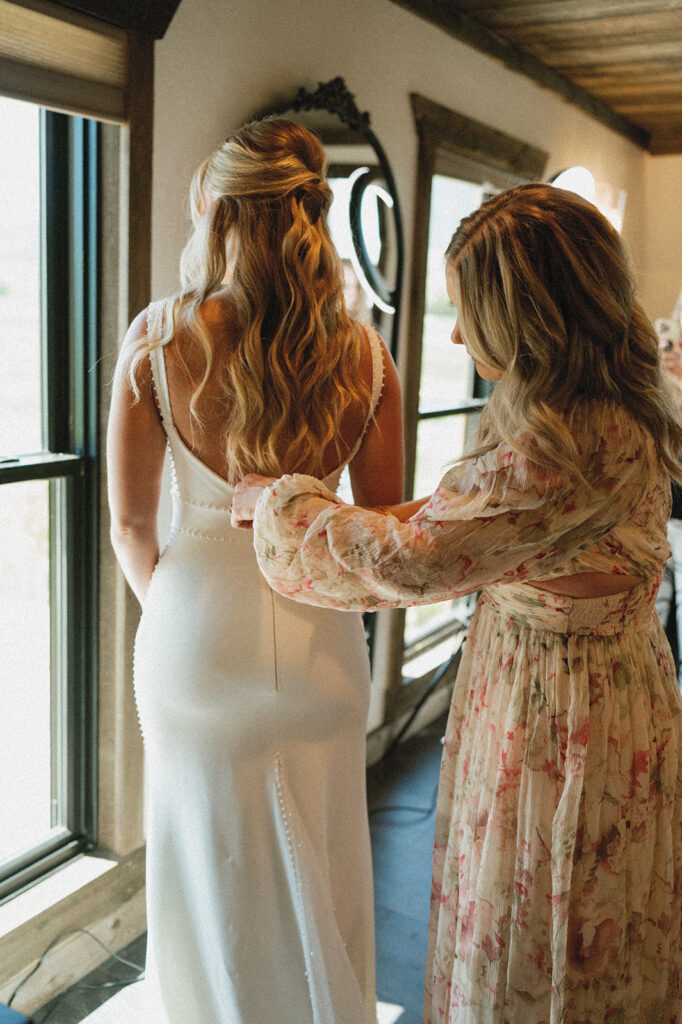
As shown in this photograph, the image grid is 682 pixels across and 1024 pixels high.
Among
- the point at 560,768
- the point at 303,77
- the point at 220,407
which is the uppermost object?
the point at 303,77

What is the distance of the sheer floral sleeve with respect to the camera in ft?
3.67

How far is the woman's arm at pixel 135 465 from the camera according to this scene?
1.45 metres

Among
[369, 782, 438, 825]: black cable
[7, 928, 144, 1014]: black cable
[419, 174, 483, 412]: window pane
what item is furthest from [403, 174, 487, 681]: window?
[7, 928, 144, 1014]: black cable

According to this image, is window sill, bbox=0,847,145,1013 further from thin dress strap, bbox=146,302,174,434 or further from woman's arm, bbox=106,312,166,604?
thin dress strap, bbox=146,302,174,434

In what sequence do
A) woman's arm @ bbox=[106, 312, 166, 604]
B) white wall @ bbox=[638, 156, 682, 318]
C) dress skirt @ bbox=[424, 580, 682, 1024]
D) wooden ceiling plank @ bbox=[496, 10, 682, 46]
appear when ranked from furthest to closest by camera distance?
white wall @ bbox=[638, 156, 682, 318], wooden ceiling plank @ bbox=[496, 10, 682, 46], woman's arm @ bbox=[106, 312, 166, 604], dress skirt @ bbox=[424, 580, 682, 1024]

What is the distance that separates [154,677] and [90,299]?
884mm

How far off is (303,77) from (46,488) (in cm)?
131

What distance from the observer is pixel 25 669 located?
6.88 feet

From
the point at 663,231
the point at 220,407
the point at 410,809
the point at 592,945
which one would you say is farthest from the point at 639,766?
the point at 663,231

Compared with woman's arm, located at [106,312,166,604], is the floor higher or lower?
lower

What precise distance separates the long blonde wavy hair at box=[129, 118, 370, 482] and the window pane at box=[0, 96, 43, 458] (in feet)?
1.99

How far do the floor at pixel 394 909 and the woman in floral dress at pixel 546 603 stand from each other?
750 millimetres

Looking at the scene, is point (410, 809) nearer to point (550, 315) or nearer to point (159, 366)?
point (159, 366)

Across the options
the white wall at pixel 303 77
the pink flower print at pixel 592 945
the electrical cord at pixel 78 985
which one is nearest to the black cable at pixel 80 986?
the electrical cord at pixel 78 985
